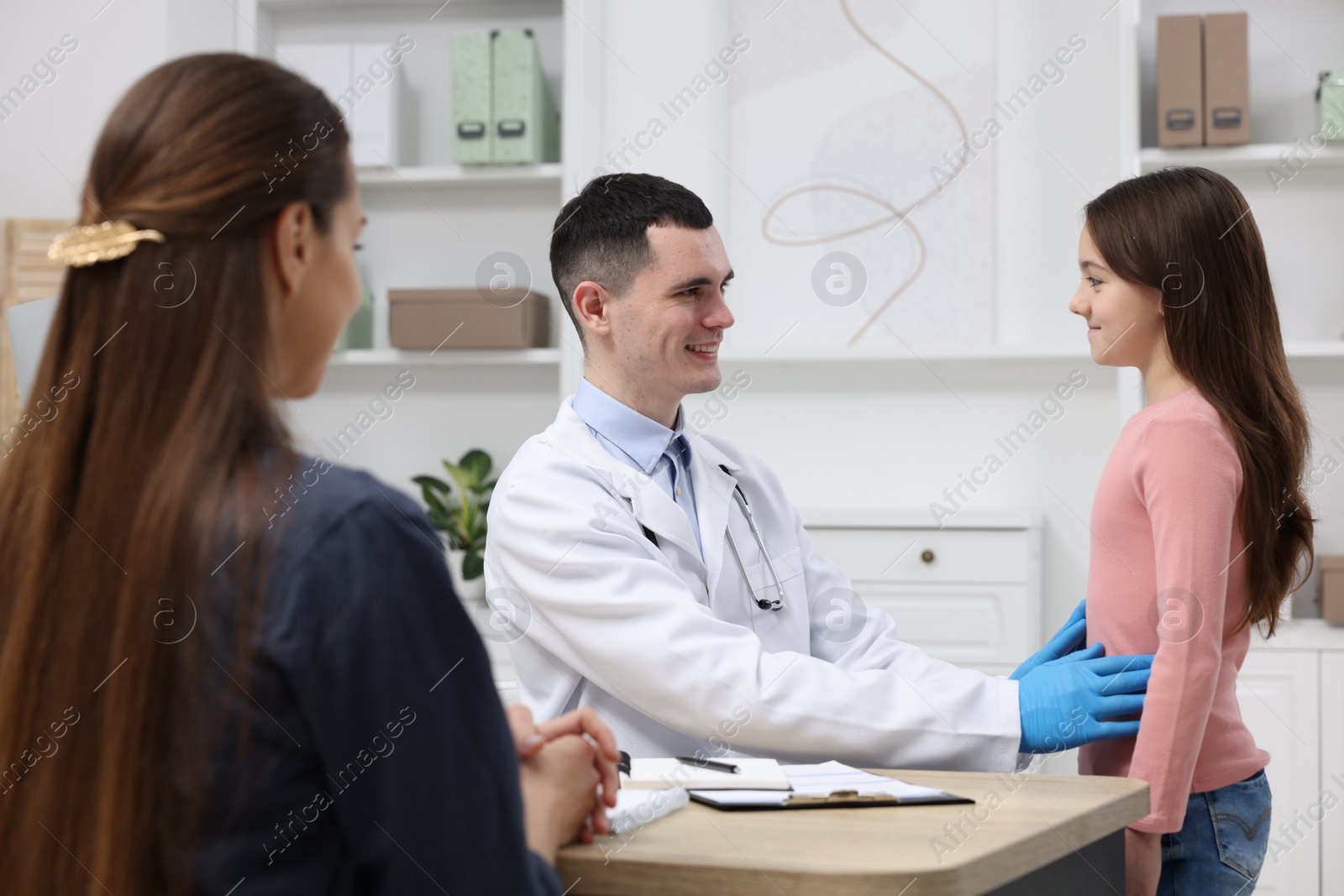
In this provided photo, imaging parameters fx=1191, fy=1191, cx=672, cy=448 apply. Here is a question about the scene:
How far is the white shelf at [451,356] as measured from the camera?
10.5 feet

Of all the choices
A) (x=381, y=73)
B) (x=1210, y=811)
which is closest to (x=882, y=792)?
(x=1210, y=811)

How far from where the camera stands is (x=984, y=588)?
2.81m

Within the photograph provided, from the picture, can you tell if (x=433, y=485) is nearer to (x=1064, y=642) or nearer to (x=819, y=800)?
(x=1064, y=642)

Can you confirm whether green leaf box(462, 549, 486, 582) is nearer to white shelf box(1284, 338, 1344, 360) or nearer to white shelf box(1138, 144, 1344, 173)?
white shelf box(1138, 144, 1344, 173)

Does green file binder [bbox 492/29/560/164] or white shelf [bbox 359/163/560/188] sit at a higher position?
green file binder [bbox 492/29/560/164]

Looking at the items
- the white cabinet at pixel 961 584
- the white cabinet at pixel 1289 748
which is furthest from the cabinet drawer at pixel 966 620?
the white cabinet at pixel 1289 748

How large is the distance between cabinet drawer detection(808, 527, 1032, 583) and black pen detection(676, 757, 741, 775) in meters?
1.67

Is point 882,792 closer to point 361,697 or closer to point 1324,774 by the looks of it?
point 361,697

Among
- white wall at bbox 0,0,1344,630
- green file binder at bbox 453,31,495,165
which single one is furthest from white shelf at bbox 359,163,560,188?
white wall at bbox 0,0,1344,630

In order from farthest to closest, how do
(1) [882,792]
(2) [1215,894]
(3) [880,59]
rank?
(3) [880,59]
(2) [1215,894]
(1) [882,792]

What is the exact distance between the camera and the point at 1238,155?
2.81m

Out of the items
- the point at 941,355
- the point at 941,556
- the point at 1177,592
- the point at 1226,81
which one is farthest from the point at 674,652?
the point at 1226,81

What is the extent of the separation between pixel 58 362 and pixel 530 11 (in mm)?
2974

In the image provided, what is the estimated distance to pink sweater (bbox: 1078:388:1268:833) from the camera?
51.0 inches
